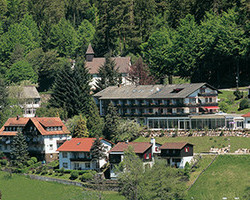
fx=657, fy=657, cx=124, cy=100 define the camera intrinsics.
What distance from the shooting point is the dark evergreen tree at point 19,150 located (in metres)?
105

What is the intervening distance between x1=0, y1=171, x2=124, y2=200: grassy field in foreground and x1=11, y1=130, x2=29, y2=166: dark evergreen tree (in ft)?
16.4

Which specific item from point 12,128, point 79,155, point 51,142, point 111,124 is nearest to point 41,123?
point 51,142

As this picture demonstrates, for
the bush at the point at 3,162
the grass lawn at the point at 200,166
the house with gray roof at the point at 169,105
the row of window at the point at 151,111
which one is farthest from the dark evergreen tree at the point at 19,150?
the grass lawn at the point at 200,166

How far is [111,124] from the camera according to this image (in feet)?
365

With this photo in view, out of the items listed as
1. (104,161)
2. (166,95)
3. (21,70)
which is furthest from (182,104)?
(21,70)

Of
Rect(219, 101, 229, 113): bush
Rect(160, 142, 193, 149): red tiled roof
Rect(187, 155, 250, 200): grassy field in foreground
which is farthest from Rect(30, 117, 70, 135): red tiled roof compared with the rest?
Rect(187, 155, 250, 200): grassy field in foreground

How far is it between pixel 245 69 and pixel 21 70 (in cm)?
5659

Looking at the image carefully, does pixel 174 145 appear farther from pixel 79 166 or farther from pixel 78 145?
pixel 78 145

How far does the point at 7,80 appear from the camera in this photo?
159250mm

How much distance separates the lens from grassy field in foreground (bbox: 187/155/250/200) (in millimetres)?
84544

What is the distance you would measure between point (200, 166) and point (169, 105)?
20.0 meters

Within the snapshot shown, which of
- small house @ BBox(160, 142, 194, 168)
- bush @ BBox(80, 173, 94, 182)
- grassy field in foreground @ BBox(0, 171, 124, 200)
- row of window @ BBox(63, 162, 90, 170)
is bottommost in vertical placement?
grassy field in foreground @ BBox(0, 171, 124, 200)

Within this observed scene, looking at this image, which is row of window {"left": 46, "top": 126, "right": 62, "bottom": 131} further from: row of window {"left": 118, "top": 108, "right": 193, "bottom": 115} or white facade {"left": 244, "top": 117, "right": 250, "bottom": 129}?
white facade {"left": 244, "top": 117, "right": 250, "bottom": 129}

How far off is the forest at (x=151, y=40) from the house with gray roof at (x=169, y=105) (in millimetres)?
14632
